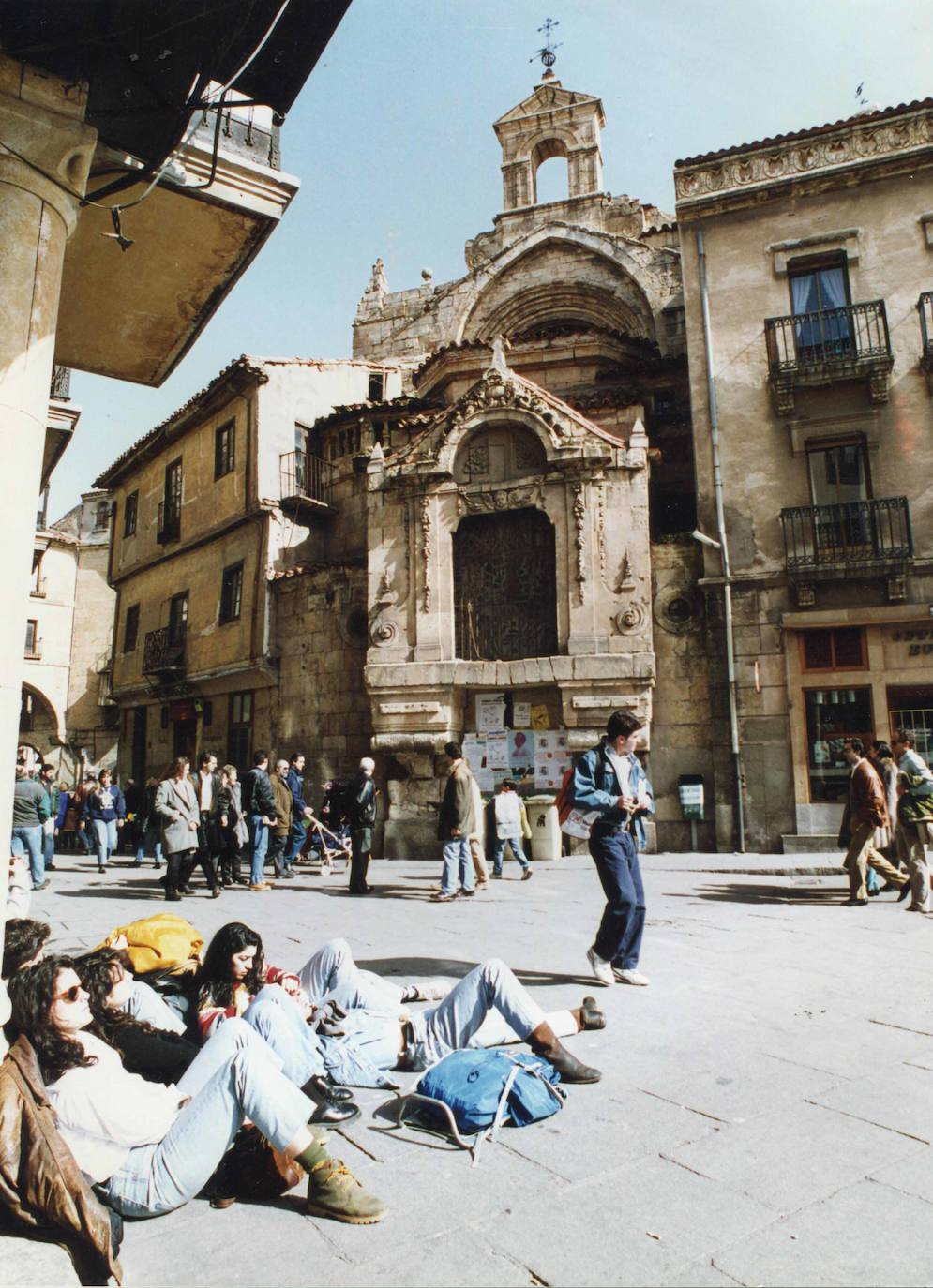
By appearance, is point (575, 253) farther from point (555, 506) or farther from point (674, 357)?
point (555, 506)

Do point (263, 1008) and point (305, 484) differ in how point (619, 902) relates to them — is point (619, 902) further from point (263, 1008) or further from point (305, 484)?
point (305, 484)

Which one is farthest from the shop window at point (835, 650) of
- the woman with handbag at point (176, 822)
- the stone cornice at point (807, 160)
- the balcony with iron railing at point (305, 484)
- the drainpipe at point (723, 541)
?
the balcony with iron railing at point (305, 484)

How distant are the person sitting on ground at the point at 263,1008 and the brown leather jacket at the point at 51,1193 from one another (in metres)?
0.90

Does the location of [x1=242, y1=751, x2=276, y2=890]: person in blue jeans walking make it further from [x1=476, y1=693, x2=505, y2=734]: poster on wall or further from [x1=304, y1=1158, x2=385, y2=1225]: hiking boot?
[x1=304, y1=1158, x2=385, y2=1225]: hiking boot

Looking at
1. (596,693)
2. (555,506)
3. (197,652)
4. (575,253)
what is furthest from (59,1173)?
(575,253)

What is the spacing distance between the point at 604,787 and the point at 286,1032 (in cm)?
295

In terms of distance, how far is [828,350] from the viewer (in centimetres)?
1602

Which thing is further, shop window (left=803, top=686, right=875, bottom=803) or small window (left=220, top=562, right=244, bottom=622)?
small window (left=220, top=562, right=244, bottom=622)

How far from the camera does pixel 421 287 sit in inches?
1144

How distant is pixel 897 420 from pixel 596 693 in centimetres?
731

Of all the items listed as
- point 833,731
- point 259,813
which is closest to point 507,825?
point 259,813

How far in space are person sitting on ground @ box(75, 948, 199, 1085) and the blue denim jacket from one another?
3040 millimetres

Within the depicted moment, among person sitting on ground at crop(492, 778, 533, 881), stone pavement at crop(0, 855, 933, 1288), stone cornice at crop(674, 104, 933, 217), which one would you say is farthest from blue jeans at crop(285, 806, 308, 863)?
stone cornice at crop(674, 104, 933, 217)

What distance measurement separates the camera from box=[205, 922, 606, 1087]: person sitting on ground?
4191mm
